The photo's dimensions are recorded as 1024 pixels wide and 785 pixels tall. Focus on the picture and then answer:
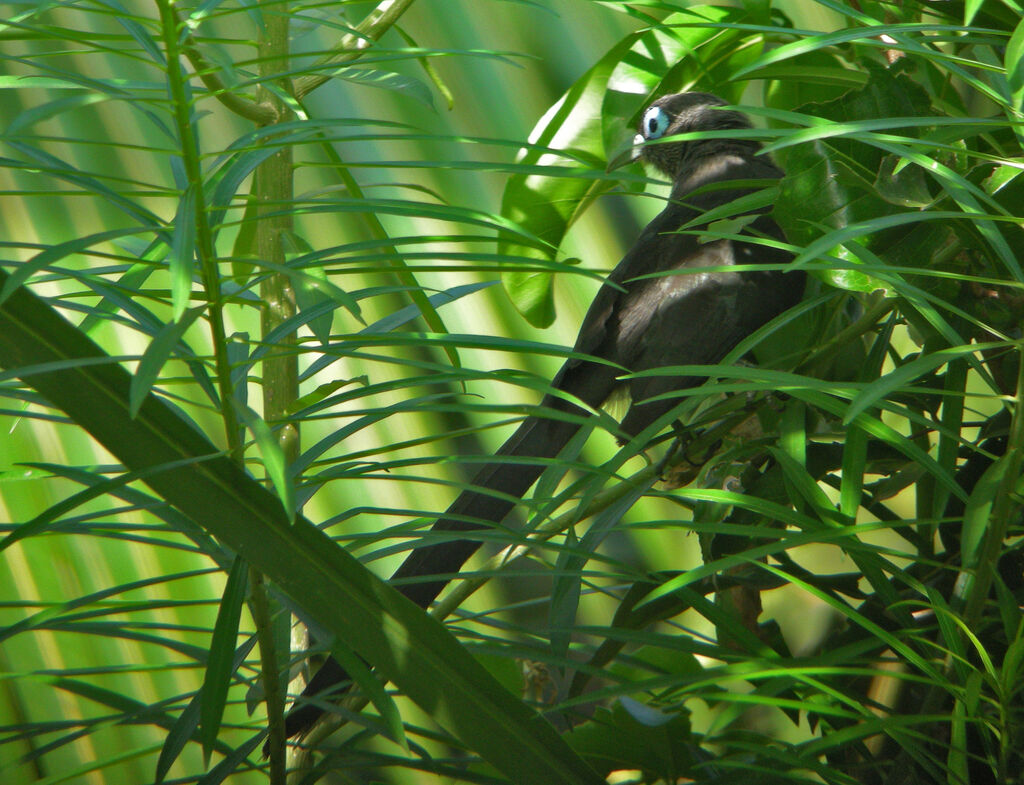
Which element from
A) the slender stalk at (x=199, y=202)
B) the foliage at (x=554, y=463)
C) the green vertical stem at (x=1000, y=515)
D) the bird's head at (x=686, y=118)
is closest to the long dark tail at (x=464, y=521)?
the foliage at (x=554, y=463)

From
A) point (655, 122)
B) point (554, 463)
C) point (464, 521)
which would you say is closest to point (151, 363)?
point (554, 463)

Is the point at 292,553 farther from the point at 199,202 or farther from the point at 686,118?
the point at 686,118

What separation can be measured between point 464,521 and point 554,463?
19 cm

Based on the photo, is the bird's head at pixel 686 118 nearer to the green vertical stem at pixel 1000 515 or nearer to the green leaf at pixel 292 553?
the green vertical stem at pixel 1000 515

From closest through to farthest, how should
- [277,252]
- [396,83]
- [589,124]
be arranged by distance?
[396,83], [277,252], [589,124]

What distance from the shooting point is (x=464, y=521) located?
69 cm

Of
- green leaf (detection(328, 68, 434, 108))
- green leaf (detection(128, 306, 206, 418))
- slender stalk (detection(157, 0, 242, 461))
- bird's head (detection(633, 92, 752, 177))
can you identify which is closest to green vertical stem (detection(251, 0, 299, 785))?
green leaf (detection(328, 68, 434, 108))

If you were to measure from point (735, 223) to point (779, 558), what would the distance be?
0.28 meters

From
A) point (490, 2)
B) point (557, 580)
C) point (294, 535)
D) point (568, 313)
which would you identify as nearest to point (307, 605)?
point (294, 535)

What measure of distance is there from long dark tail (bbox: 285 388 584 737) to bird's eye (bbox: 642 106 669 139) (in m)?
0.56

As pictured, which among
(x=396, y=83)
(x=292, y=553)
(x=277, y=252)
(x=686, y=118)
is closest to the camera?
(x=292, y=553)

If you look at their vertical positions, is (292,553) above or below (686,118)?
below

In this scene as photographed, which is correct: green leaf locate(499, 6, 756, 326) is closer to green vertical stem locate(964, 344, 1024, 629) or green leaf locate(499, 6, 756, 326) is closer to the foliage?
the foliage

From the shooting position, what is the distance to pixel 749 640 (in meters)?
0.61
